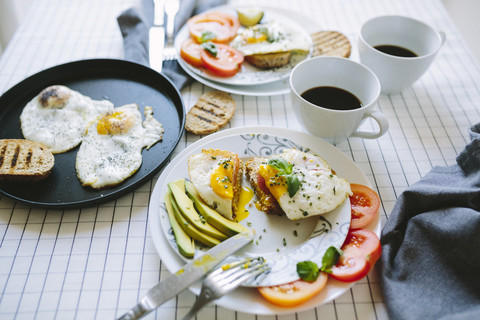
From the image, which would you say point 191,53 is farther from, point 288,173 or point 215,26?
point 288,173

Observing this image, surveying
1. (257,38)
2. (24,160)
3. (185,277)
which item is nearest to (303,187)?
(185,277)

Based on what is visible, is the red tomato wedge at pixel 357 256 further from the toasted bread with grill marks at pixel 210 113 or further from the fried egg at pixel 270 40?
the fried egg at pixel 270 40

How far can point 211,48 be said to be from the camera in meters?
2.79

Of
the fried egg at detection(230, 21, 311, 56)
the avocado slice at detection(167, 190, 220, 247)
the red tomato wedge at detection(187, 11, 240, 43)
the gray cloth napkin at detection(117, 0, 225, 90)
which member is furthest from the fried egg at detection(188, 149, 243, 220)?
the red tomato wedge at detection(187, 11, 240, 43)

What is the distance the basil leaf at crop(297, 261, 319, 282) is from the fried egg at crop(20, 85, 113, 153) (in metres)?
1.63

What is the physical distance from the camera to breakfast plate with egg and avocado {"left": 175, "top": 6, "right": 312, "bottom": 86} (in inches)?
109

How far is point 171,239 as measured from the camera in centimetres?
180

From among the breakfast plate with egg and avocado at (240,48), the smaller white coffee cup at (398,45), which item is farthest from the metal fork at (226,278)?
the smaller white coffee cup at (398,45)

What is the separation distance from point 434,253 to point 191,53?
2126mm

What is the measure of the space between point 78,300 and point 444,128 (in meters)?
2.59

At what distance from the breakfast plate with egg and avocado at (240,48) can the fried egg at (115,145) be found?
58 centimetres

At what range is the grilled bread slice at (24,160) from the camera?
6.91 feet

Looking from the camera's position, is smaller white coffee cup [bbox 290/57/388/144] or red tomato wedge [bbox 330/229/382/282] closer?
red tomato wedge [bbox 330/229/382/282]

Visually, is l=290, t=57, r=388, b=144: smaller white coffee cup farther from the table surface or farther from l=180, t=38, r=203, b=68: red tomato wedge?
l=180, t=38, r=203, b=68: red tomato wedge
